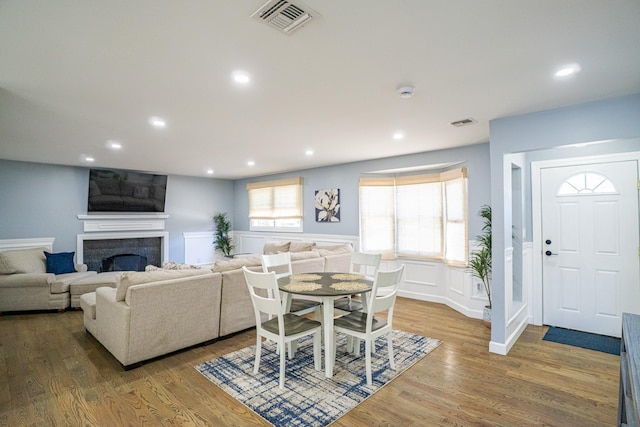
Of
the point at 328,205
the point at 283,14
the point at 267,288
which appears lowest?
the point at 267,288

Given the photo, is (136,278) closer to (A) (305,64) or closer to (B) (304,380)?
(B) (304,380)

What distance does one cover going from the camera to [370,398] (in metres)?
2.46

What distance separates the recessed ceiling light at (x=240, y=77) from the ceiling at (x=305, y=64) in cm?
Result: 5

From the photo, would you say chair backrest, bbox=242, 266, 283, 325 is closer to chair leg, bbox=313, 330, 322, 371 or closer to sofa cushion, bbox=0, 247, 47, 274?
chair leg, bbox=313, 330, 322, 371

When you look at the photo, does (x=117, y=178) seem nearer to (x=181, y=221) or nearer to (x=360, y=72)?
(x=181, y=221)

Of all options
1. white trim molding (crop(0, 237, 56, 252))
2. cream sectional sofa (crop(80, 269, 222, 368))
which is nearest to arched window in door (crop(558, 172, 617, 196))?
cream sectional sofa (crop(80, 269, 222, 368))

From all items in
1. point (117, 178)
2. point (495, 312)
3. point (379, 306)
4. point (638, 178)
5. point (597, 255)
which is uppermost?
point (117, 178)

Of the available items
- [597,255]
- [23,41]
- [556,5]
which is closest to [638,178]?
[597,255]

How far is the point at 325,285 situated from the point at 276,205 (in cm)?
462

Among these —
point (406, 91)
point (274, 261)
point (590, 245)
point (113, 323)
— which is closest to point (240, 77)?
point (406, 91)

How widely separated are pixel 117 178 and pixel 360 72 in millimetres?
6067

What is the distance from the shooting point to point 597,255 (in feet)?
12.3

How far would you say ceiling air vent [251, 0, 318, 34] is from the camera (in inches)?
61.1

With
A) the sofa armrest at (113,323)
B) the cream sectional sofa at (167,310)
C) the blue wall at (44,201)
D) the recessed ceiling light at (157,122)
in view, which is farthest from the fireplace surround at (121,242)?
the recessed ceiling light at (157,122)
